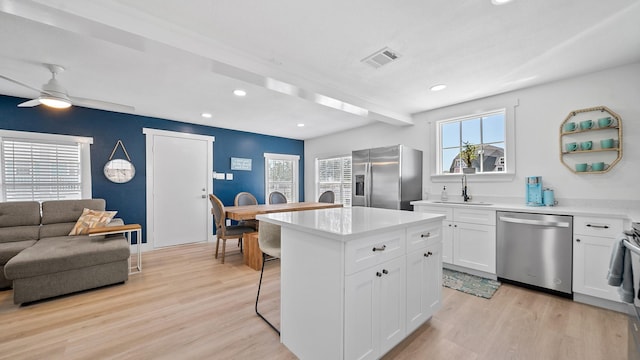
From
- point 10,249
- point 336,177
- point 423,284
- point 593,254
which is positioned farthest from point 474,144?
point 10,249

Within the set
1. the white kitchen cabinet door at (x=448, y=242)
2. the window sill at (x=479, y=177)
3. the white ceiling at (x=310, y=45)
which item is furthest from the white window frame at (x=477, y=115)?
the white kitchen cabinet door at (x=448, y=242)

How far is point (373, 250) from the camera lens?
150 centimetres

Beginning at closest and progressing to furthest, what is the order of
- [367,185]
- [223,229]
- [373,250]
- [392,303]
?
[373,250] < [392,303] < [223,229] < [367,185]

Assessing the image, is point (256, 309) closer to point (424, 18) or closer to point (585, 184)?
point (424, 18)

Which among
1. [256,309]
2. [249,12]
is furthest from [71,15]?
[256,309]

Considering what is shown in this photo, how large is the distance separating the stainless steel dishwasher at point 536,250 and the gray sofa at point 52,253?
14.4 ft

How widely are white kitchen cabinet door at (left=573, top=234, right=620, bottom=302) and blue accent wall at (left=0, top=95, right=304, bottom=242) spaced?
5.27m

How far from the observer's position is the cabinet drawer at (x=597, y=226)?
2.23m

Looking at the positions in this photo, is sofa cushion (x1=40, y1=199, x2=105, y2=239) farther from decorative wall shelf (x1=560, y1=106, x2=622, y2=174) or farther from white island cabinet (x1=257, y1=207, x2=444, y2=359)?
decorative wall shelf (x1=560, y1=106, x2=622, y2=174)

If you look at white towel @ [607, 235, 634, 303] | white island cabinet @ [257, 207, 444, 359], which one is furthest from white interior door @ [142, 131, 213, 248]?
white towel @ [607, 235, 634, 303]

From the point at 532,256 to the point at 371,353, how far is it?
2307mm

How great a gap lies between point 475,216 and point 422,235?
1641mm

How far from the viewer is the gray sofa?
2.41 m

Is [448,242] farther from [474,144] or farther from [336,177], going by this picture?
[336,177]
